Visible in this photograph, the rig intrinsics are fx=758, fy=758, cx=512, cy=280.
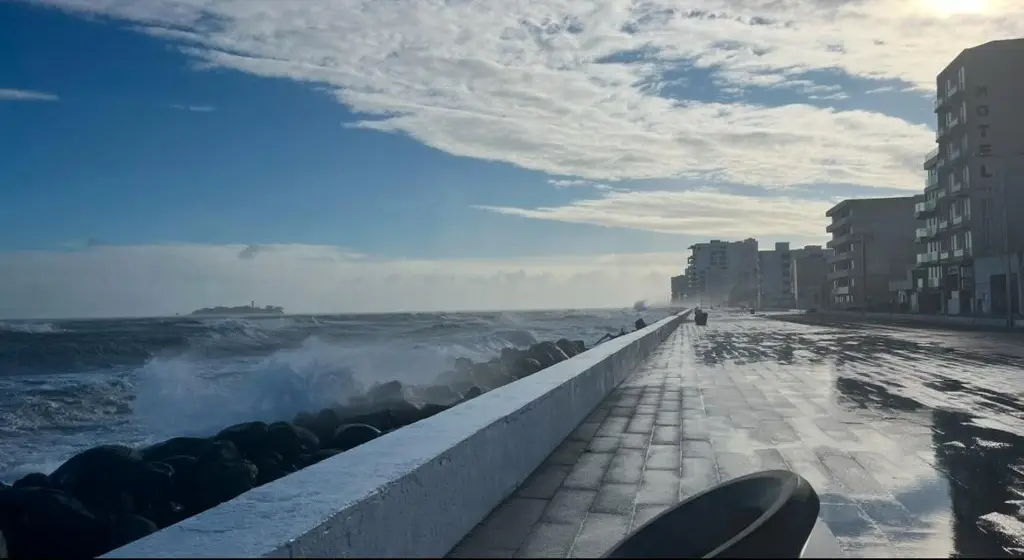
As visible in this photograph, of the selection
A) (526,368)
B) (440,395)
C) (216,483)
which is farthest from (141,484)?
(526,368)

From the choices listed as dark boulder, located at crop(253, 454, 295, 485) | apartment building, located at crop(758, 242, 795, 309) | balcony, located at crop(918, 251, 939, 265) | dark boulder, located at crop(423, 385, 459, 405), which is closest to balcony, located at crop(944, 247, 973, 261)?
balcony, located at crop(918, 251, 939, 265)

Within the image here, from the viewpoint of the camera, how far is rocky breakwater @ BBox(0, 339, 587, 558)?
649cm

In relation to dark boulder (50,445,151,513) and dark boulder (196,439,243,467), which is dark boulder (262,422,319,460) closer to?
dark boulder (196,439,243,467)

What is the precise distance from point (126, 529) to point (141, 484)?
1582 mm

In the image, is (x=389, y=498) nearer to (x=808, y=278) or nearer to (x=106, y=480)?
(x=106, y=480)

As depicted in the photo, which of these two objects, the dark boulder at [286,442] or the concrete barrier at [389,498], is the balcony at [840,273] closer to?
the dark boulder at [286,442]

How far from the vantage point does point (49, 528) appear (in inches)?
257

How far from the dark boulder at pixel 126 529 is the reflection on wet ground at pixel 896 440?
4.95m

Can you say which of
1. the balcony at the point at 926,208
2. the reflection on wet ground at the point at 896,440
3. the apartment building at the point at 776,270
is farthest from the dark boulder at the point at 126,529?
the apartment building at the point at 776,270

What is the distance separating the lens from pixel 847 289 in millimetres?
91062

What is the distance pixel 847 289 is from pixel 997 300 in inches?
1663

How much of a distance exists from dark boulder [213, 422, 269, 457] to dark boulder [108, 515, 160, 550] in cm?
244

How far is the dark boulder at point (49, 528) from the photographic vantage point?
643 centimetres

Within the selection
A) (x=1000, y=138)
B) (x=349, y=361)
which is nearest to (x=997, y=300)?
(x=1000, y=138)
